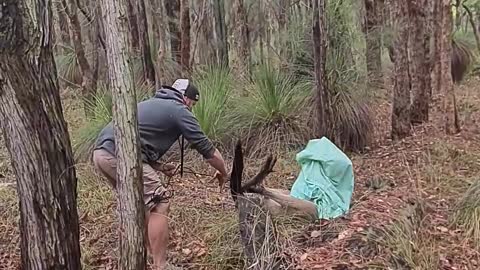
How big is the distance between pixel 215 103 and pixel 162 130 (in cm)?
311

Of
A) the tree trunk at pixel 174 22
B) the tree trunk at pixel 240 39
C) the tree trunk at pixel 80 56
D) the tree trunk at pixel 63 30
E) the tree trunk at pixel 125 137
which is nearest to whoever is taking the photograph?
the tree trunk at pixel 125 137

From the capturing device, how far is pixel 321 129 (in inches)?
295

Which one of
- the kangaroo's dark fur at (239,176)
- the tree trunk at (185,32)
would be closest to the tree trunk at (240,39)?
the tree trunk at (185,32)

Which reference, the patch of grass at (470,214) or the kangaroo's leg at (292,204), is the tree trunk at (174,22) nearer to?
the kangaroo's leg at (292,204)

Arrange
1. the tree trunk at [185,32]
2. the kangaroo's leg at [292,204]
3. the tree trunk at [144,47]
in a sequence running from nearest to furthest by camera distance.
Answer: the kangaroo's leg at [292,204]
the tree trunk at [144,47]
the tree trunk at [185,32]

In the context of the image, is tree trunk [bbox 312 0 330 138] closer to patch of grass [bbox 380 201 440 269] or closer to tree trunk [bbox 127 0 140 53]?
patch of grass [bbox 380 201 440 269]

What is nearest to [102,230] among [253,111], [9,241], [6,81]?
[9,241]

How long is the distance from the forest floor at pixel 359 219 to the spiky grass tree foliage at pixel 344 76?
1.10 ft

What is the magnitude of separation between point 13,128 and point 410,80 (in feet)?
19.0

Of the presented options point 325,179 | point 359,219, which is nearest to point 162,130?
point 325,179

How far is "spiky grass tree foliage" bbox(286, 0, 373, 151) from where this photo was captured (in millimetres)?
7828

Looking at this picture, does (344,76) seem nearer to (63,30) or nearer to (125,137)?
(125,137)

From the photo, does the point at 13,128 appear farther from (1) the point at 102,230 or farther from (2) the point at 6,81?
(1) the point at 102,230

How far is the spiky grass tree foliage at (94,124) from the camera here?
7.45 meters
